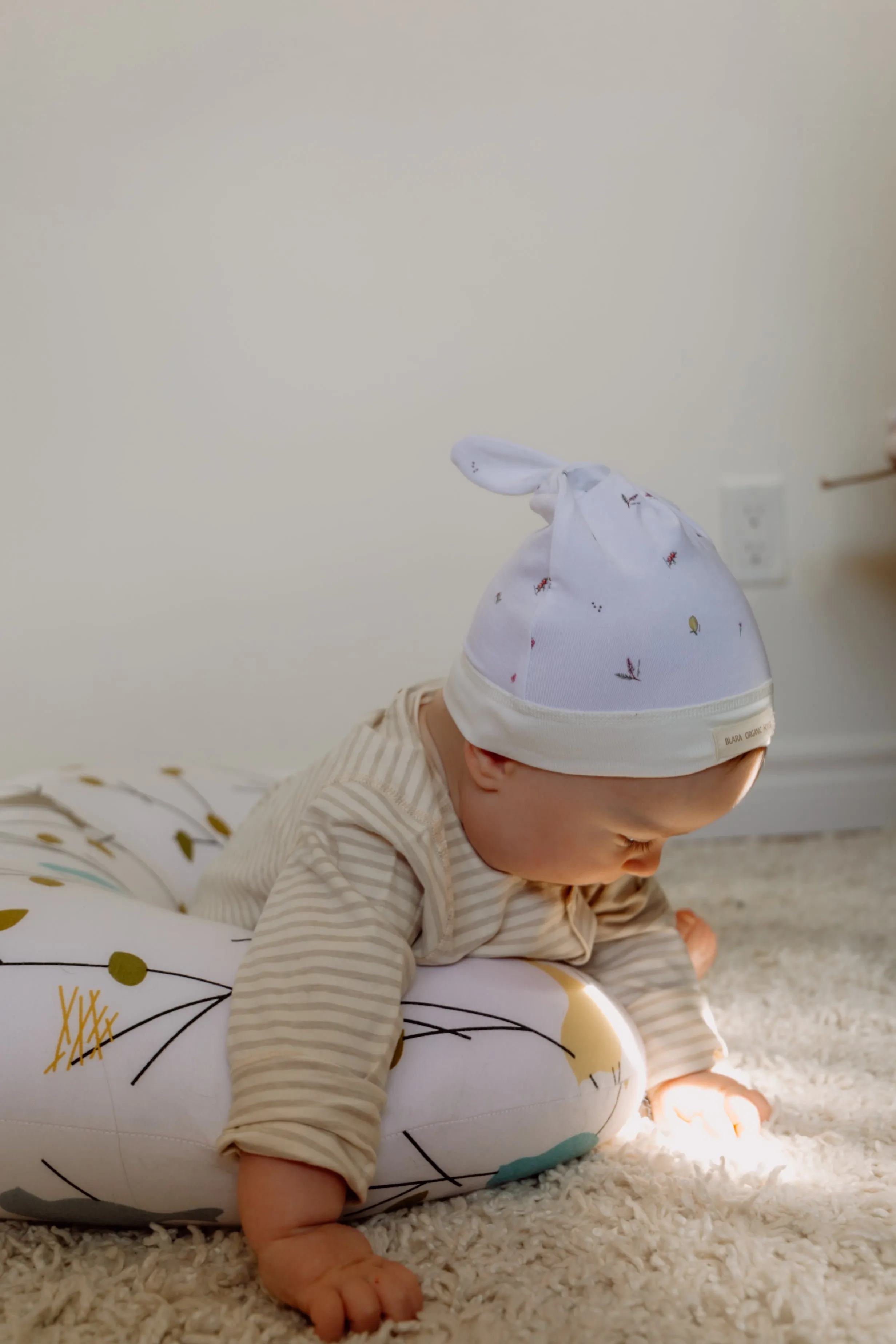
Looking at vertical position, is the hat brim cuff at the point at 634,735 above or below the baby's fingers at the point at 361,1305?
above

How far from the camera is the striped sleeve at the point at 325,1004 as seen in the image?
0.63m

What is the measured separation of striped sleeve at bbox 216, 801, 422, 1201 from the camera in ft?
2.06

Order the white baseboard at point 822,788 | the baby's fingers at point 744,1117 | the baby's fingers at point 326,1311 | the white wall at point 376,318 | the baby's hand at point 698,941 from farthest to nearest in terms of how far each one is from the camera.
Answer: the white baseboard at point 822,788, the white wall at point 376,318, the baby's hand at point 698,941, the baby's fingers at point 744,1117, the baby's fingers at point 326,1311

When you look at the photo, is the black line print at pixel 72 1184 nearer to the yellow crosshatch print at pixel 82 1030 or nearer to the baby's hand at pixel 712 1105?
the yellow crosshatch print at pixel 82 1030

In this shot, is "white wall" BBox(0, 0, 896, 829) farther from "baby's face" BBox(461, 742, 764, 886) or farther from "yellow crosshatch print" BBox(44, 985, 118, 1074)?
"yellow crosshatch print" BBox(44, 985, 118, 1074)

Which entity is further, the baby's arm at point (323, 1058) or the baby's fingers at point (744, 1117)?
the baby's fingers at point (744, 1117)

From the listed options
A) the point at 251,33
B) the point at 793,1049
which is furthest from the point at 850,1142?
the point at 251,33

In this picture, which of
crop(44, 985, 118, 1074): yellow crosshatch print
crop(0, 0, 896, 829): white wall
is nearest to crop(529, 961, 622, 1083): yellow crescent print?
crop(44, 985, 118, 1074): yellow crosshatch print

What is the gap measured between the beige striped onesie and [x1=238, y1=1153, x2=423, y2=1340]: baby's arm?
0.02 m

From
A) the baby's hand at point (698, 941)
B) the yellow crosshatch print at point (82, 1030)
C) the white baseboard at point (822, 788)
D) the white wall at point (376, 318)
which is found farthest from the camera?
the white baseboard at point (822, 788)

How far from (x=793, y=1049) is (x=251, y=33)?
141 cm

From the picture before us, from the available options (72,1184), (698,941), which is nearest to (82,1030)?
(72,1184)

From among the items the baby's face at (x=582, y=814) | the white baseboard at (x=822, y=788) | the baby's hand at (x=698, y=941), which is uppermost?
the baby's face at (x=582, y=814)

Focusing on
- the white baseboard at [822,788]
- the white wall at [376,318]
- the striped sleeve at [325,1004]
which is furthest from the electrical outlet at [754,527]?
the striped sleeve at [325,1004]
